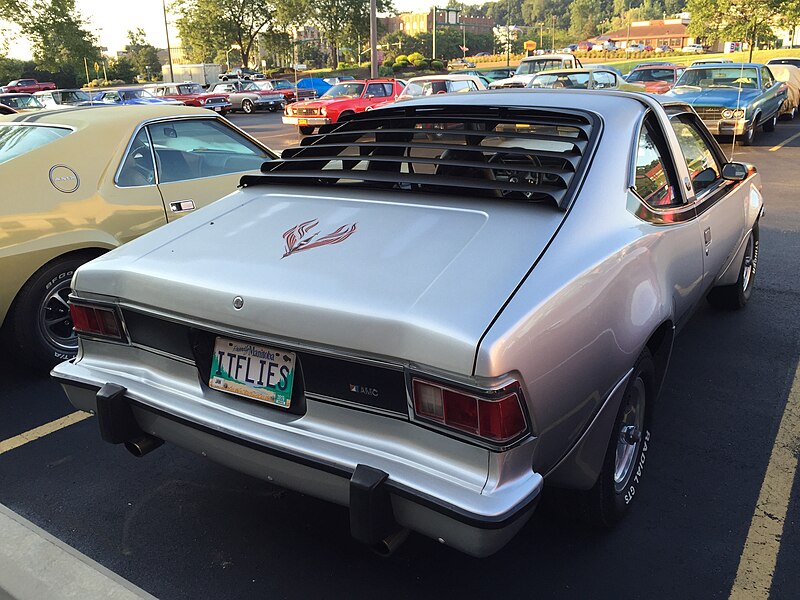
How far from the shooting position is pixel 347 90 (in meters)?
21.5

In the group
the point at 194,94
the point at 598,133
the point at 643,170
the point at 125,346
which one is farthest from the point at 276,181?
the point at 194,94

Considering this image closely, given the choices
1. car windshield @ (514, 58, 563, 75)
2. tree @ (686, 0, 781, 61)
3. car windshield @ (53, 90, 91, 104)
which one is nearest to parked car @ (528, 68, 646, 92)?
car windshield @ (514, 58, 563, 75)

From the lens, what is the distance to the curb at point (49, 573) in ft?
7.49

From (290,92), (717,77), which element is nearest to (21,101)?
(290,92)

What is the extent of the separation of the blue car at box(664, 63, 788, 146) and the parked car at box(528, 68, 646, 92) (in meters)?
1.97

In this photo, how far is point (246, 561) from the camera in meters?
2.68

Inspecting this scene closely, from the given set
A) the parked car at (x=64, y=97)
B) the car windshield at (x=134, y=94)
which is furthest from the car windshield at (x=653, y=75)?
the car windshield at (x=134, y=94)

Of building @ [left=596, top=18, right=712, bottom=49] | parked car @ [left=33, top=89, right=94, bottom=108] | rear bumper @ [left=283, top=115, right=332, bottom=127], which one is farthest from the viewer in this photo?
building @ [left=596, top=18, right=712, bottom=49]

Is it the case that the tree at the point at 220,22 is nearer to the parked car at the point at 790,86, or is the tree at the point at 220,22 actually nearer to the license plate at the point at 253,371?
the parked car at the point at 790,86

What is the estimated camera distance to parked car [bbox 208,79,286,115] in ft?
107

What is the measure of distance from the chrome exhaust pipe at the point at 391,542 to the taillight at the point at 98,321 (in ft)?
4.28

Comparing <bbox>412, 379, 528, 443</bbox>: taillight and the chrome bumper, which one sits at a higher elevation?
<bbox>412, 379, 528, 443</bbox>: taillight

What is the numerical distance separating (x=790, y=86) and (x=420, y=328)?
21.3 metres

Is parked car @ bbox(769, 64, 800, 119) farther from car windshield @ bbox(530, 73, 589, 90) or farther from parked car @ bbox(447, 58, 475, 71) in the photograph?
parked car @ bbox(447, 58, 475, 71)
